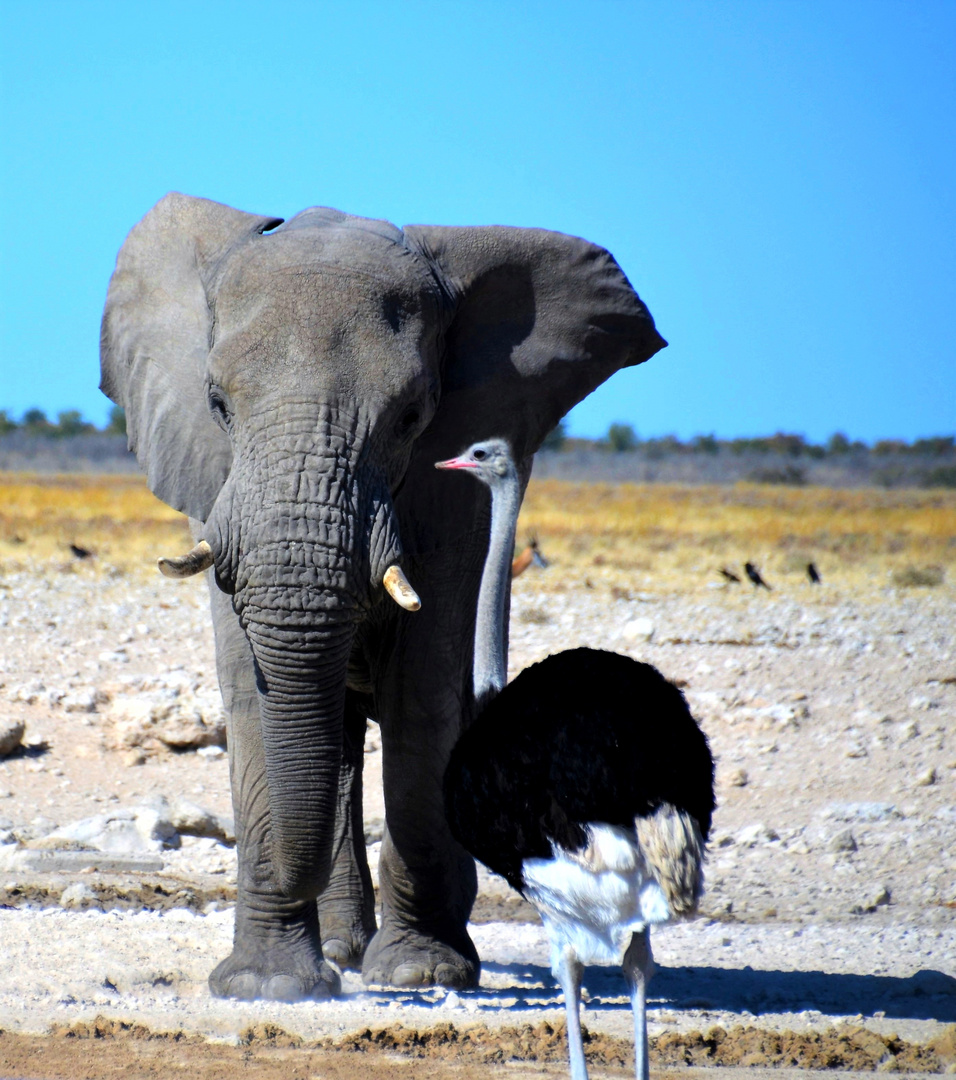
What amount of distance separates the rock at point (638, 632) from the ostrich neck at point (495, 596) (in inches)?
307

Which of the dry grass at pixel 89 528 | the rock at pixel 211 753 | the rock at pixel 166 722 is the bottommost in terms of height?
the rock at pixel 211 753

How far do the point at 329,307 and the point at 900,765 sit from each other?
223 inches

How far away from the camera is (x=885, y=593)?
18047 millimetres

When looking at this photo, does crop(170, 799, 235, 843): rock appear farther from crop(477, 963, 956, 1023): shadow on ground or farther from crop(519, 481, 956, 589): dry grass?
crop(519, 481, 956, 589): dry grass

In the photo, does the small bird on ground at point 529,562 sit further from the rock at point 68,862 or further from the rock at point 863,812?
the rock at point 68,862

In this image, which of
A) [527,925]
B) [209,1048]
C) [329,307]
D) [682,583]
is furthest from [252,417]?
[682,583]

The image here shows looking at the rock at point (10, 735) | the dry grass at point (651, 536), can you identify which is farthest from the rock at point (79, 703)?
the dry grass at point (651, 536)

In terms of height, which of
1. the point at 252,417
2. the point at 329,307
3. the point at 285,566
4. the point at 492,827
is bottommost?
the point at 492,827

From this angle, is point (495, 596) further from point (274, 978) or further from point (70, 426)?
point (70, 426)

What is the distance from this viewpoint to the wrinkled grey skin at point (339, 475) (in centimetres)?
471

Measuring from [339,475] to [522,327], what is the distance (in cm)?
123

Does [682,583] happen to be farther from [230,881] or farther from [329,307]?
[329,307]

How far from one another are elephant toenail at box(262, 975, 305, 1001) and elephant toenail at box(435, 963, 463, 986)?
0.62m

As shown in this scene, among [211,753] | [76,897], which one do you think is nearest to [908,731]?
[211,753]
